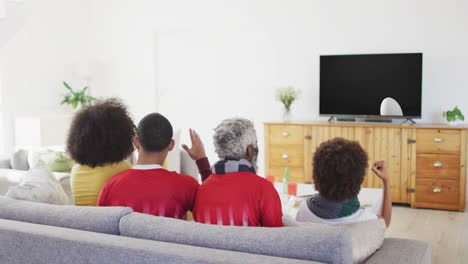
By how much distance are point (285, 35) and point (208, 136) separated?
66.5 inches

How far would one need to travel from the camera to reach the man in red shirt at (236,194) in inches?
70.0

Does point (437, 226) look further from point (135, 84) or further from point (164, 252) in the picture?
point (135, 84)

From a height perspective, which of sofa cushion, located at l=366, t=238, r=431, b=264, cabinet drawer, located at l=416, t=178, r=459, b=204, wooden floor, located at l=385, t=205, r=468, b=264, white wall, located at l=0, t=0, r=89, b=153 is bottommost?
wooden floor, located at l=385, t=205, r=468, b=264

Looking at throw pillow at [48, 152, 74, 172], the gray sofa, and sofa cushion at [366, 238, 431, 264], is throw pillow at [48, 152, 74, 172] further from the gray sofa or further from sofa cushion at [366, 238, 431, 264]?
sofa cushion at [366, 238, 431, 264]

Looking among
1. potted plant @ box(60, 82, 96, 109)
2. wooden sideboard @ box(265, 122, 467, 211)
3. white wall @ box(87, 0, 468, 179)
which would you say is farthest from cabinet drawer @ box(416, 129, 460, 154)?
potted plant @ box(60, 82, 96, 109)

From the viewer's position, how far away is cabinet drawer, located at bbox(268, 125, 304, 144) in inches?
202

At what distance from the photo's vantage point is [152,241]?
1489 millimetres

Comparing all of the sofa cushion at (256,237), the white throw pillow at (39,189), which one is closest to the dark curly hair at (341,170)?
the sofa cushion at (256,237)

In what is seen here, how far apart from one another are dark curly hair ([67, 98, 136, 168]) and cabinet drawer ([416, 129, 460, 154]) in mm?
3316

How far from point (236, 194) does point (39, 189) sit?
93cm

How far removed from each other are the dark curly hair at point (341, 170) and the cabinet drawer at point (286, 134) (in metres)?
3.32

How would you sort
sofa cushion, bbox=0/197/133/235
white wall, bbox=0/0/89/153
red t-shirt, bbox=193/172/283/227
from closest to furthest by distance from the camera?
1. sofa cushion, bbox=0/197/133/235
2. red t-shirt, bbox=193/172/283/227
3. white wall, bbox=0/0/89/153

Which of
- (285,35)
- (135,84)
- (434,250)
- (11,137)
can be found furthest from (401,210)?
(11,137)

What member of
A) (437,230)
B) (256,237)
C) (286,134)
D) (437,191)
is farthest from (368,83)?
(256,237)
